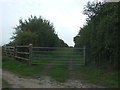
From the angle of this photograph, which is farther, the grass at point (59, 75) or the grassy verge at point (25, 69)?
the grassy verge at point (25, 69)

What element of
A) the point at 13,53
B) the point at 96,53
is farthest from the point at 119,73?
the point at 13,53

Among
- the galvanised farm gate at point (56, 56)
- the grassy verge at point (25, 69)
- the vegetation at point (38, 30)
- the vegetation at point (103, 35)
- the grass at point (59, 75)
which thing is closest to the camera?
the grass at point (59, 75)

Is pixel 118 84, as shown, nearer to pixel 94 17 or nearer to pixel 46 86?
pixel 46 86

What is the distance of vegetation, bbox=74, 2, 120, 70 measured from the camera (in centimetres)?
1184

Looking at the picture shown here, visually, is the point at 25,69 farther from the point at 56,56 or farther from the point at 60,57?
the point at 60,57

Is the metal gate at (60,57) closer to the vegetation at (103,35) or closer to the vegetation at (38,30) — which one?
the vegetation at (103,35)

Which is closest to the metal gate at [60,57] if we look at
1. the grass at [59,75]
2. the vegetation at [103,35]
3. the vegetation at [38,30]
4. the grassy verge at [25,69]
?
the vegetation at [103,35]

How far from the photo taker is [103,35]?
13180mm

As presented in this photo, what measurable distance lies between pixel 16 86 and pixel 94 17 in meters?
9.17

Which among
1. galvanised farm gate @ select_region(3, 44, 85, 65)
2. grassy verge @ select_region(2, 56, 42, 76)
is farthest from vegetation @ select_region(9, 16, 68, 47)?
grassy verge @ select_region(2, 56, 42, 76)

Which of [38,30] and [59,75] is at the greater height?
[38,30]

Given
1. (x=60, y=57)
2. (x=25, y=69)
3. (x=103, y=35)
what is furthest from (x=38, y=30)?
(x=103, y=35)

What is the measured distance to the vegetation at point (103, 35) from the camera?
11.8 metres

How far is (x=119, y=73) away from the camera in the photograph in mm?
11570
